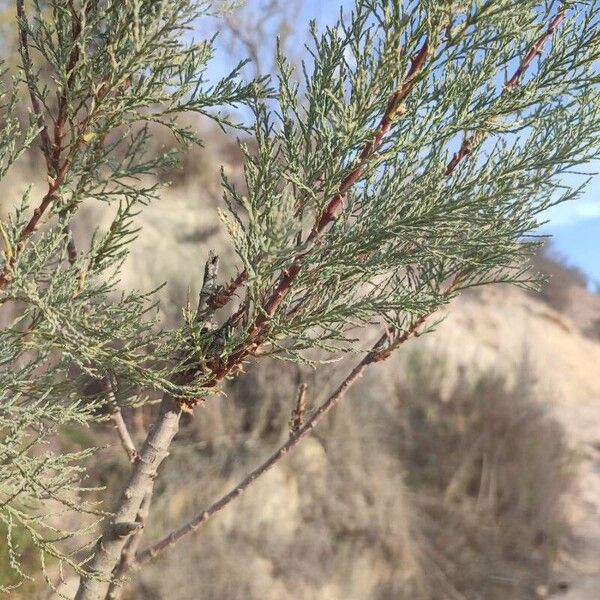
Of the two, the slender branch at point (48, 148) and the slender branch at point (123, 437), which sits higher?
the slender branch at point (48, 148)

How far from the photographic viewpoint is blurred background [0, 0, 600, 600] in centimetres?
490

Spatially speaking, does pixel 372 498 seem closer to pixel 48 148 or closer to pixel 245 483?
pixel 245 483

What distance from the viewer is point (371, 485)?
580cm

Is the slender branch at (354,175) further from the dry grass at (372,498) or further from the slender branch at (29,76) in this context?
the dry grass at (372,498)

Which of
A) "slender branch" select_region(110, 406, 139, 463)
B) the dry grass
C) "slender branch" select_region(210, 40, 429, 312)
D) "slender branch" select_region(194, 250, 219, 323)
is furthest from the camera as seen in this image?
the dry grass

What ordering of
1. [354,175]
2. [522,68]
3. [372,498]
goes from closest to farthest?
[354,175] → [522,68] → [372,498]

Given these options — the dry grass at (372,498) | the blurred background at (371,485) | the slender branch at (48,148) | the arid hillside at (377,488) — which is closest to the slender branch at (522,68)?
the slender branch at (48,148)

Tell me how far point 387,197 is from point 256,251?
0.38 meters

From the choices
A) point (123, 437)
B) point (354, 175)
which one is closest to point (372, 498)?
point (123, 437)

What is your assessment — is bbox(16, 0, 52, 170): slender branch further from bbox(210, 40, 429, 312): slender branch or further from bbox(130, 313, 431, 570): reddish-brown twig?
bbox(130, 313, 431, 570): reddish-brown twig

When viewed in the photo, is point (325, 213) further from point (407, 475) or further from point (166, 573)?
point (407, 475)

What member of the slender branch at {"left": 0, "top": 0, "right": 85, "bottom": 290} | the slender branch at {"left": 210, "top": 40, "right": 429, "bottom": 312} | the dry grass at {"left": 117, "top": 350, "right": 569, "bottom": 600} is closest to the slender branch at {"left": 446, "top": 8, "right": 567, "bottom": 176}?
the slender branch at {"left": 210, "top": 40, "right": 429, "bottom": 312}

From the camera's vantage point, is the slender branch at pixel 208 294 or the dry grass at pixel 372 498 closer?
the slender branch at pixel 208 294

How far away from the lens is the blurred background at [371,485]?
4.90 metres
